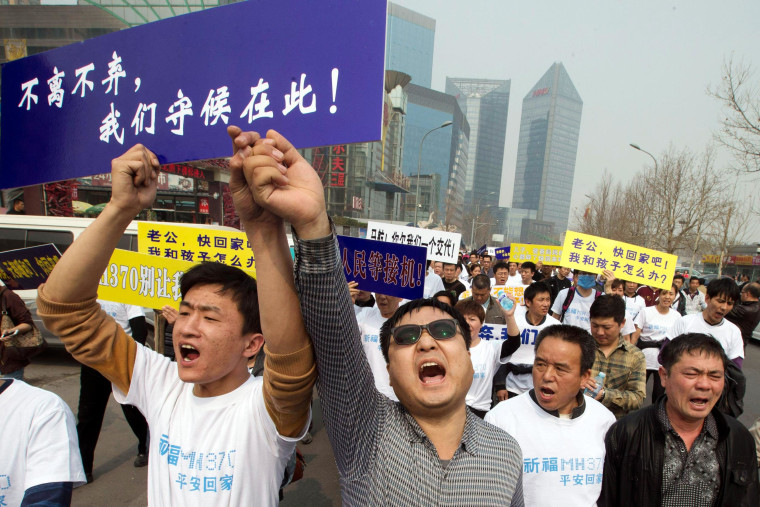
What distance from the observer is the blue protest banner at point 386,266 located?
3.27m

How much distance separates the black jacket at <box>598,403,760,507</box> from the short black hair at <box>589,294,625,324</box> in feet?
3.38

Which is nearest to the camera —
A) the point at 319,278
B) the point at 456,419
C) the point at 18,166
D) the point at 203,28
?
the point at 319,278

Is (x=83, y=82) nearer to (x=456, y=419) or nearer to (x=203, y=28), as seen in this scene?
(x=203, y=28)

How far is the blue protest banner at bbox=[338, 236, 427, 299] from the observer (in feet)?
10.7

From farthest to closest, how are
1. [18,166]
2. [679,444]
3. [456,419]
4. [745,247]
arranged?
[745,247] < [18,166] < [679,444] < [456,419]

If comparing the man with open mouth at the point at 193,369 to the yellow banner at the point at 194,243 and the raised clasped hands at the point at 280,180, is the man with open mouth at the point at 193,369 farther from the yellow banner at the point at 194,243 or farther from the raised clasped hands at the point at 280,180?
the yellow banner at the point at 194,243

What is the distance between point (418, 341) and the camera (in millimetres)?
1269

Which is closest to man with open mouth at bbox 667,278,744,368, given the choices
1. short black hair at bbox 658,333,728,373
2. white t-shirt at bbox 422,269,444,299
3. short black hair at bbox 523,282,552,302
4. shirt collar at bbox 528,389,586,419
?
short black hair at bbox 523,282,552,302

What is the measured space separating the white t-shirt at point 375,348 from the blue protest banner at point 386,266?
36cm

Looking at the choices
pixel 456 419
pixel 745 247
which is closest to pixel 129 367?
pixel 456 419

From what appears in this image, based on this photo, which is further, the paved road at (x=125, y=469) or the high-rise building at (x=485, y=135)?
the high-rise building at (x=485, y=135)

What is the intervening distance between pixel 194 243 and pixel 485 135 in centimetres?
17436

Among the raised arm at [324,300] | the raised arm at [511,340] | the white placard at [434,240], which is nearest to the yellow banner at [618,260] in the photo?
the white placard at [434,240]

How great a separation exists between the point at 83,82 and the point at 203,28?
0.70 metres
